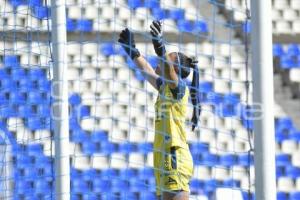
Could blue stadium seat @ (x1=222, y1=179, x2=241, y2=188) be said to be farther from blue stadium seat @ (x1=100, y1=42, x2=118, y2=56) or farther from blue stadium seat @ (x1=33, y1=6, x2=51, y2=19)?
blue stadium seat @ (x1=33, y1=6, x2=51, y2=19)

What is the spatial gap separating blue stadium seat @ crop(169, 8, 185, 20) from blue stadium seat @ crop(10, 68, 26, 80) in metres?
1.90

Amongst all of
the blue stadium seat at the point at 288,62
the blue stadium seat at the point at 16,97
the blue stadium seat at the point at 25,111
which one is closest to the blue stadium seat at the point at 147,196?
the blue stadium seat at the point at 25,111

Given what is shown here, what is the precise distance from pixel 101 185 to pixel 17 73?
121 centimetres

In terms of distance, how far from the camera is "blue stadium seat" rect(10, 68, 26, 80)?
5576mm

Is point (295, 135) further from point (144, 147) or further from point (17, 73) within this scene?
point (17, 73)

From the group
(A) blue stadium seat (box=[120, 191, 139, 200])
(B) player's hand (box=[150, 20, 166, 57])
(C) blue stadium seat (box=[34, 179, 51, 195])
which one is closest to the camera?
(B) player's hand (box=[150, 20, 166, 57])

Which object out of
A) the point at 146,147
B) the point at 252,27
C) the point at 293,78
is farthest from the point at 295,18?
the point at 252,27

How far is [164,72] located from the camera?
372 cm

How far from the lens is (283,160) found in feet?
22.8

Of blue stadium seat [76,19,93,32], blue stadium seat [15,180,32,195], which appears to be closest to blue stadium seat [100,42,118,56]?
blue stadium seat [76,19,93,32]

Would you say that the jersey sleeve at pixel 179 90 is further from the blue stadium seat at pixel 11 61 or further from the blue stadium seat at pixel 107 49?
the blue stadium seat at pixel 107 49

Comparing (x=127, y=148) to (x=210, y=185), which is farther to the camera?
(x=127, y=148)

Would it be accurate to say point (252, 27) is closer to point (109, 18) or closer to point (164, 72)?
point (164, 72)

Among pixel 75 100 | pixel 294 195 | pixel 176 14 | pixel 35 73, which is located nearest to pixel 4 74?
pixel 35 73
